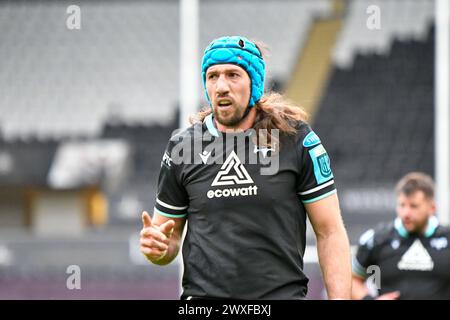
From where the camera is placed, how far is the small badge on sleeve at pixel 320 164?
297cm

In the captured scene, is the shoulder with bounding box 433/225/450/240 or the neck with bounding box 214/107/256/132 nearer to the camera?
the neck with bounding box 214/107/256/132

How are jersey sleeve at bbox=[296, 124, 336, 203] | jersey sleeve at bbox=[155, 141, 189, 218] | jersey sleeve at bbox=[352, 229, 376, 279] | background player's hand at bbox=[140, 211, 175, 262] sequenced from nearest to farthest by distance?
1. background player's hand at bbox=[140, 211, 175, 262]
2. jersey sleeve at bbox=[296, 124, 336, 203]
3. jersey sleeve at bbox=[155, 141, 189, 218]
4. jersey sleeve at bbox=[352, 229, 376, 279]

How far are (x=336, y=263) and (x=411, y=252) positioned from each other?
281 centimetres

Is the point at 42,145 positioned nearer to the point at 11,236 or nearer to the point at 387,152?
the point at 11,236

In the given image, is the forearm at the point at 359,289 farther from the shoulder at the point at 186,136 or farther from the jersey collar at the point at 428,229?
the shoulder at the point at 186,136

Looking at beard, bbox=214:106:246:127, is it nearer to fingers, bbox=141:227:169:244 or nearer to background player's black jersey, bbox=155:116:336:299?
background player's black jersey, bbox=155:116:336:299

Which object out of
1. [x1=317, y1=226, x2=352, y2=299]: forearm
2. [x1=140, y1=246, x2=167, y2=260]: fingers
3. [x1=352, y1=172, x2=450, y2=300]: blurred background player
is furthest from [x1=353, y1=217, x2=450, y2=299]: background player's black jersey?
[x1=140, y1=246, x2=167, y2=260]: fingers

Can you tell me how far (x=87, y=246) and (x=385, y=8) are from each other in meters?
5.58

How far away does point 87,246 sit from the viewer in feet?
39.9

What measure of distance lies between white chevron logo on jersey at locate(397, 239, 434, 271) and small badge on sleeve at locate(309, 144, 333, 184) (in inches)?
110

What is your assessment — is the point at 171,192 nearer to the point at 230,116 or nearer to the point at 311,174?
the point at 230,116

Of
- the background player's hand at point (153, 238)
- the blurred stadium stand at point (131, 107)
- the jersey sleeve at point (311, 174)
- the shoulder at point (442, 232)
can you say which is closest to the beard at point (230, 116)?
the jersey sleeve at point (311, 174)

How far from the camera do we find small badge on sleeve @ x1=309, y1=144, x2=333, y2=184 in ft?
9.76

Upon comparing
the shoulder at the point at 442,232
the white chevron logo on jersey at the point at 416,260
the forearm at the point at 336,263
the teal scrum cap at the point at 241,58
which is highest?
the teal scrum cap at the point at 241,58
